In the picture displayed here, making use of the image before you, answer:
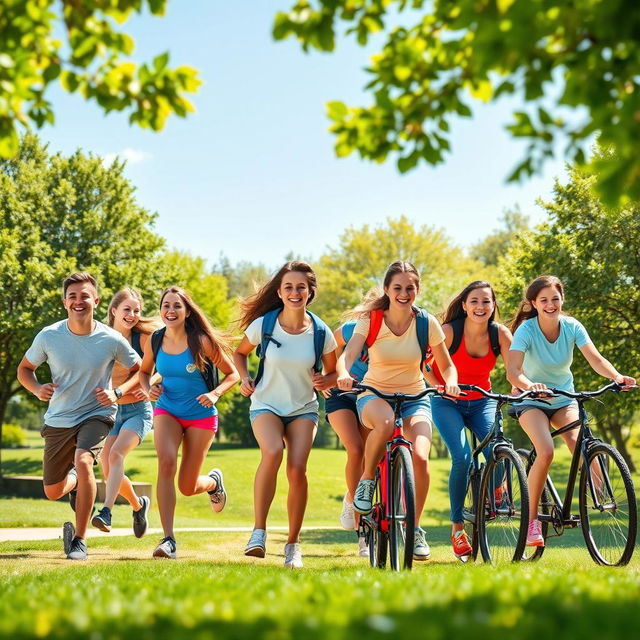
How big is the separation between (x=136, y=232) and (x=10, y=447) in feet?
121

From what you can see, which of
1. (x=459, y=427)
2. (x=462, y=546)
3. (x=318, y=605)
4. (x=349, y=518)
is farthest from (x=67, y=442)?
(x=318, y=605)

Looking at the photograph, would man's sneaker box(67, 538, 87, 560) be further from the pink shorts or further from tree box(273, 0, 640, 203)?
tree box(273, 0, 640, 203)

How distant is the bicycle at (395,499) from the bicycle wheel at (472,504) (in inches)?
48.1

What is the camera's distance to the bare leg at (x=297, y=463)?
8047 millimetres

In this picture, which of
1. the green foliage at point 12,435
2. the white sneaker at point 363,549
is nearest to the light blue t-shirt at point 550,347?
the white sneaker at point 363,549

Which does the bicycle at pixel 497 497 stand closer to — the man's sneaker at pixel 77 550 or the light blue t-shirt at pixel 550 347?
the light blue t-shirt at pixel 550 347

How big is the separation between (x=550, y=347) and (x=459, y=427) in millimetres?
1228

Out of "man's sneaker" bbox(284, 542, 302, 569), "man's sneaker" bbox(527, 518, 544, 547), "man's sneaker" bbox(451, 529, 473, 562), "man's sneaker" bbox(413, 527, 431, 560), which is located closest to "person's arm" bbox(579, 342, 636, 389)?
"man's sneaker" bbox(527, 518, 544, 547)

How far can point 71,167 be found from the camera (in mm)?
28953

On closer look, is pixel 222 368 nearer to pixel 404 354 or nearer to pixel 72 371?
pixel 72 371

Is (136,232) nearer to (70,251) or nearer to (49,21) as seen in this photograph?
(70,251)

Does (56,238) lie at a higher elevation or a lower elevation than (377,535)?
higher

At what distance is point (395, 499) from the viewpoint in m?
7.18

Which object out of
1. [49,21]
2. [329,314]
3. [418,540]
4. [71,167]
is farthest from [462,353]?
[329,314]
